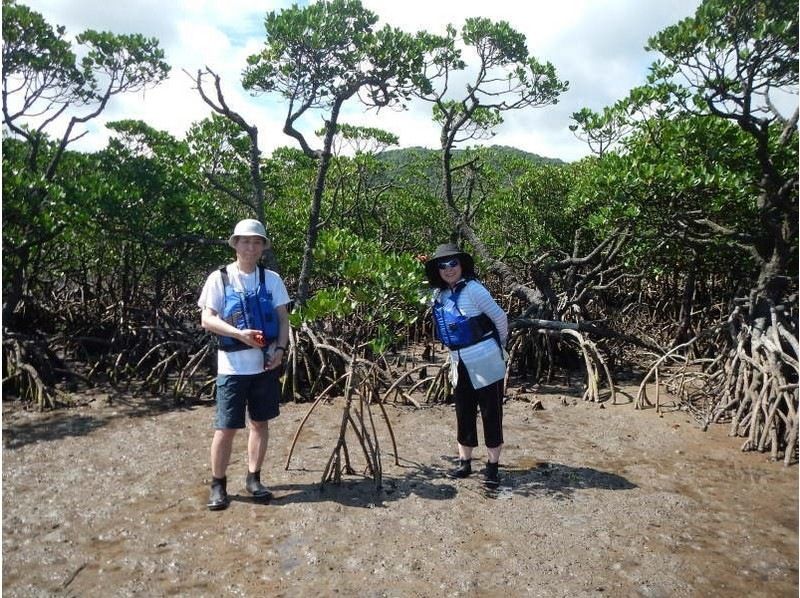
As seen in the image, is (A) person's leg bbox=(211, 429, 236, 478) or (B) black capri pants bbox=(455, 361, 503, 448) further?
(B) black capri pants bbox=(455, 361, 503, 448)

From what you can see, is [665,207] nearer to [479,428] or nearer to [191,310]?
[479,428]

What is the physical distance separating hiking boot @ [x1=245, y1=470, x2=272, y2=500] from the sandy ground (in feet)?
0.19

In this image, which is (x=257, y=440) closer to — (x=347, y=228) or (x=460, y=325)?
(x=460, y=325)

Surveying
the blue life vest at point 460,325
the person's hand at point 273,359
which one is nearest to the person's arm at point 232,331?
the person's hand at point 273,359

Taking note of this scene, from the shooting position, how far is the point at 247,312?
2930 millimetres

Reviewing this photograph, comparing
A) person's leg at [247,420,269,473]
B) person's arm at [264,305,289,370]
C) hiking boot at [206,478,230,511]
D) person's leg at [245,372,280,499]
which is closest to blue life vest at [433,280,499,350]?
person's arm at [264,305,289,370]

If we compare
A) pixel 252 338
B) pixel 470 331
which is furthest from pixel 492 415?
pixel 252 338

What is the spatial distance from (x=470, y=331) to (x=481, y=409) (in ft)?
1.59

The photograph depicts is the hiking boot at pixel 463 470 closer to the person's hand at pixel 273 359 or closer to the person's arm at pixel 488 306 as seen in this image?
the person's arm at pixel 488 306

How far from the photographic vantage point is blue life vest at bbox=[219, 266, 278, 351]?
2.91m

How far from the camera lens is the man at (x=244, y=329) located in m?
2.91

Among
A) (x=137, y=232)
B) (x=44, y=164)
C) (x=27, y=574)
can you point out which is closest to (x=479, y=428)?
(x=27, y=574)

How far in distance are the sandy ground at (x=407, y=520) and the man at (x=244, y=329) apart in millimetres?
540

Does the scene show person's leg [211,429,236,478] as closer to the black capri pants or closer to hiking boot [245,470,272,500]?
hiking boot [245,470,272,500]
